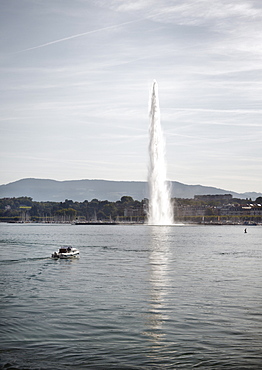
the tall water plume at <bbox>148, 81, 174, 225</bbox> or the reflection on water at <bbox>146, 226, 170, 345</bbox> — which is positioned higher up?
the tall water plume at <bbox>148, 81, 174, 225</bbox>

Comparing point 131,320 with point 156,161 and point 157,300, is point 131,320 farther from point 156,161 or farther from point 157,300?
point 156,161

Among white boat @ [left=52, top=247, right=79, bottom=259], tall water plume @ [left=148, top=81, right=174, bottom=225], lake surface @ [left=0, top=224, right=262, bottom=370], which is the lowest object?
lake surface @ [left=0, top=224, right=262, bottom=370]

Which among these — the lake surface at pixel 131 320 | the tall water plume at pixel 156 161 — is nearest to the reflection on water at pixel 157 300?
the lake surface at pixel 131 320

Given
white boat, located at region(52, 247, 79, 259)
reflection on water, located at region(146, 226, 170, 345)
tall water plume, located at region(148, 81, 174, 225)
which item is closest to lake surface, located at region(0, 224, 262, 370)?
reflection on water, located at region(146, 226, 170, 345)

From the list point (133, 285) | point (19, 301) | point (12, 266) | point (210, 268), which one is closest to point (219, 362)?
point (19, 301)

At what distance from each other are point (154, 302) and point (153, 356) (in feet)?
31.1

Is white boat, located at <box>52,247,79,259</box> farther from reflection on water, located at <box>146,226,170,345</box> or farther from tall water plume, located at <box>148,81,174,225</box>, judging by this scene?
tall water plume, located at <box>148,81,174,225</box>

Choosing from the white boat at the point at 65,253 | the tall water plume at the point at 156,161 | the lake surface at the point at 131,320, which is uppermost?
the tall water plume at the point at 156,161

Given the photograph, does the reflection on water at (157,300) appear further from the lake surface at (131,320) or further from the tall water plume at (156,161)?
the tall water plume at (156,161)

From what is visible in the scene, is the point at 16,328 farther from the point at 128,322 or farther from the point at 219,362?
the point at 219,362

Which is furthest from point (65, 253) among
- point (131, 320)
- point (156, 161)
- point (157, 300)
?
point (156, 161)

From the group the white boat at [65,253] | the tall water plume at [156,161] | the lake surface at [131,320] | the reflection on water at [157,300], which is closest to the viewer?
the lake surface at [131,320]

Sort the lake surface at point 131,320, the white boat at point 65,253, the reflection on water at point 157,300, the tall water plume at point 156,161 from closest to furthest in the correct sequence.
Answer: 1. the lake surface at point 131,320
2. the reflection on water at point 157,300
3. the white boat at point 65,253
4. the tall water plume at point 156,161

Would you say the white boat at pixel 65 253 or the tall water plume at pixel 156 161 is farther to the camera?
the tall water plume at pixel 156 161
